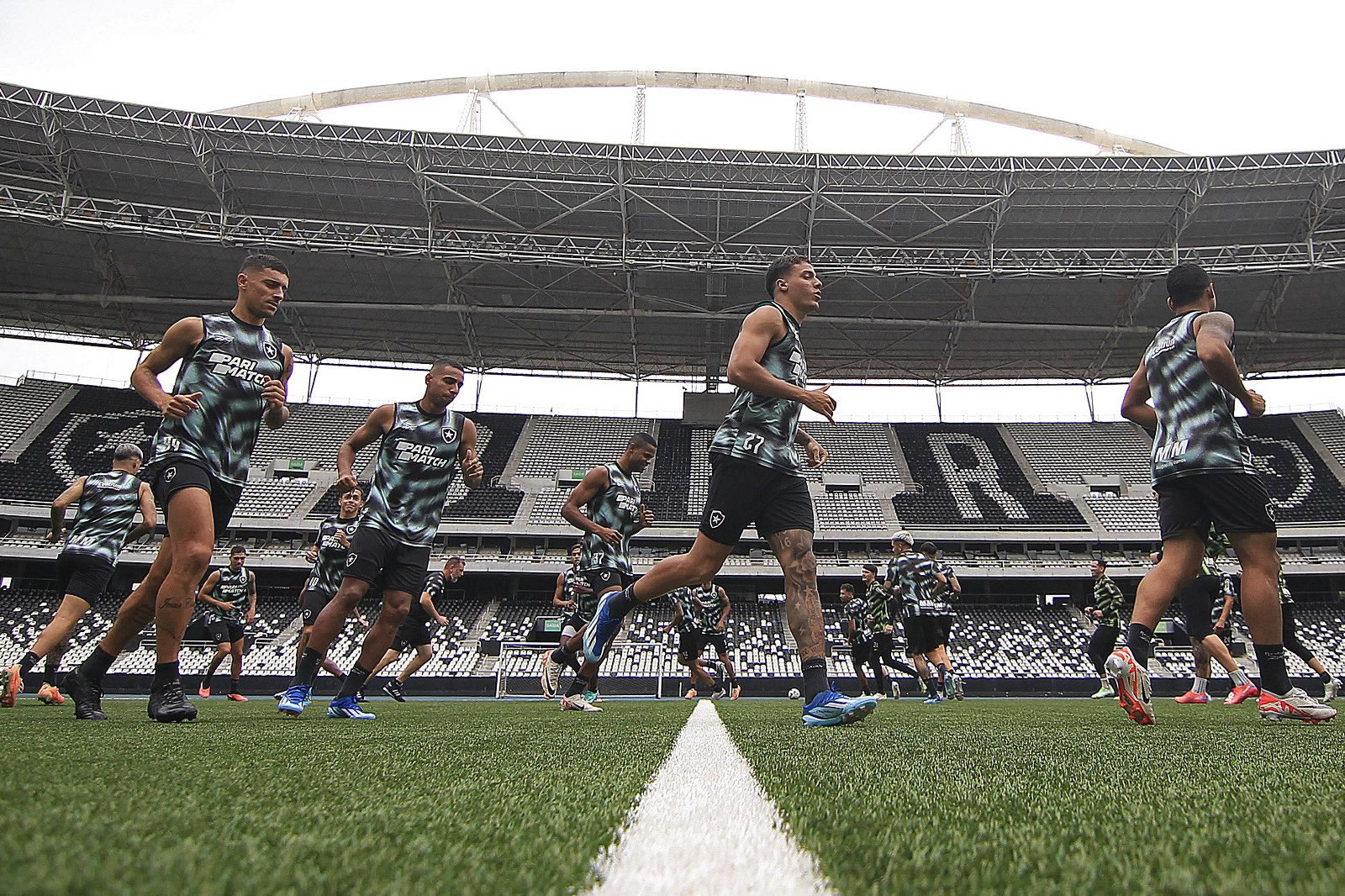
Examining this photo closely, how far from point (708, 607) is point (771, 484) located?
20.8 ft

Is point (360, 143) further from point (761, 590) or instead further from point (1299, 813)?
point (1299, 813)

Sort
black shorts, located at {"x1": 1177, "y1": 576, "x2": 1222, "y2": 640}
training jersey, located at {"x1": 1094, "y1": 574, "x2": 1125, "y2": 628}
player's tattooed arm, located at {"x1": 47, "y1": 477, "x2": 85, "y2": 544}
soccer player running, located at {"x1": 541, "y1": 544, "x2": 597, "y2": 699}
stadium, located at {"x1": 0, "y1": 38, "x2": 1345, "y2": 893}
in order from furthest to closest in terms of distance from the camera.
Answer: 1. stadium, located at {"x1": 0, "y1": 38, "x2": 1345, "y2": 893}
2. training jersey, located at {"x1": 1094, "y1": 574, "x2": 1125, "y2": 628}
3. soccer player running, located at {"x1": 541, "y1": 544, "x2": 597, "y2": 699}
4. black shorts, located at {"x1": 1177, "y1": 576, "x2": 1222, "y2": 640}
5. player's tattooed arm, located at {"x1": 47, "y1": 477, "x2": 85, "y2": 544}

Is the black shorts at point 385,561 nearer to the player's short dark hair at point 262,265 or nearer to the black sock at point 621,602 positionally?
the black sock at point 621,602

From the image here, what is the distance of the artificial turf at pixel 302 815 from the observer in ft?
2.63

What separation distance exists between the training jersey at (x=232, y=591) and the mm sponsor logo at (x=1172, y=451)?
9206 mm

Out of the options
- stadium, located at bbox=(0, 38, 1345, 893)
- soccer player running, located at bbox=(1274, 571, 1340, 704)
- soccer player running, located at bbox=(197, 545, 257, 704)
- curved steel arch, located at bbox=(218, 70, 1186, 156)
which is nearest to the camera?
soccer player running, located at bbox=(1274, 571, 1340, 704)

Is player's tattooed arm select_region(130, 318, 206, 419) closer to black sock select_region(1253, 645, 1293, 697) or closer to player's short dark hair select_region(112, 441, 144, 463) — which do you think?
player's short dark hair select_region(112, 441, 144, 463)

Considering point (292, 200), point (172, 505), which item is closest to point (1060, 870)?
point (172, 505)

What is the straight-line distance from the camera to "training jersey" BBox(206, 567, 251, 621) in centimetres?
918

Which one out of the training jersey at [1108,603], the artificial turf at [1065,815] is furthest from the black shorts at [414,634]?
the training jersey at [1108,603]

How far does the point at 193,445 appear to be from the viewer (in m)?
3.70

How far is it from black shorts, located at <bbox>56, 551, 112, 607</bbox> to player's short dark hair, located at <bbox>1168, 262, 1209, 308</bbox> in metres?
6.42

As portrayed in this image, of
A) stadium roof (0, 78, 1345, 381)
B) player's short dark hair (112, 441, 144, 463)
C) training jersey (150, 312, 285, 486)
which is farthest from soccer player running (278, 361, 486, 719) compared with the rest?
stadium roof (0, 78, 1345, 381)

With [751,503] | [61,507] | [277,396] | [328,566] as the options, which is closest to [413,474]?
[277,396]
